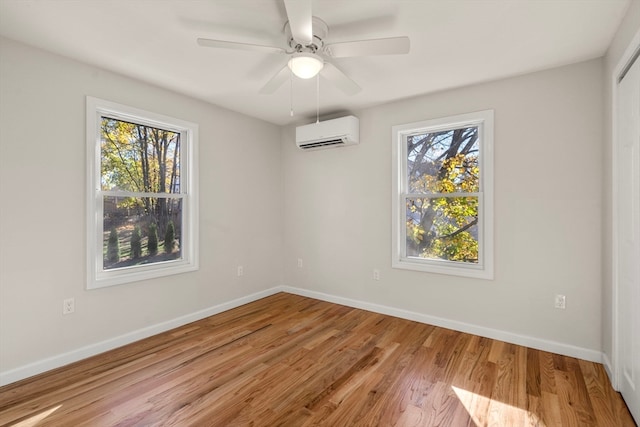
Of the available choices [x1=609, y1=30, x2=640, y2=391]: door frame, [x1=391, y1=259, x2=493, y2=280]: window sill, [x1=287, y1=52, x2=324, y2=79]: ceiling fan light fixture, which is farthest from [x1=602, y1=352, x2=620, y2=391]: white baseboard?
[x1=287, y1=52, x2=324, y2=79]: ceiling fan light fixture

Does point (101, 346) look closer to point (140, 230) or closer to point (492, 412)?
point (140, 230)

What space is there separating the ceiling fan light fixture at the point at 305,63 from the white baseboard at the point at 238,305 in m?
2.67

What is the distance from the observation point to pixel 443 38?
7.08ft

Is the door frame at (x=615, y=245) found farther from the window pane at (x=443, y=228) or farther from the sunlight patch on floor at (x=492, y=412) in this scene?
the window pane at (x=443, y=228)

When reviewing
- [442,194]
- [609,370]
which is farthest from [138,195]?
[609,370]

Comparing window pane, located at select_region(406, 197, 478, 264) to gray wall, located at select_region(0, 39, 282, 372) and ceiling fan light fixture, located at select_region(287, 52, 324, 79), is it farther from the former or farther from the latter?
gray wall, located at select_region(0, 39, 282, 372)

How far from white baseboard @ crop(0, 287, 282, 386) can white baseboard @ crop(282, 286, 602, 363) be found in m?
1.35

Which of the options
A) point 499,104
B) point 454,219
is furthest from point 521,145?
point 454,219

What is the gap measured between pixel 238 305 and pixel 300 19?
10.7 feet

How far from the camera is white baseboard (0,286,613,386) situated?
2.27m

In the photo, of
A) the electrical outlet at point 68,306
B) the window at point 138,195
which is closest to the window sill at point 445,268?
the window at point 138,195

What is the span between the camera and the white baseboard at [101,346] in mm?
2191

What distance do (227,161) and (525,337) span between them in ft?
11.8

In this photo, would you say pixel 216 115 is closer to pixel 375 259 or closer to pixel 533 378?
pixel 375 259
